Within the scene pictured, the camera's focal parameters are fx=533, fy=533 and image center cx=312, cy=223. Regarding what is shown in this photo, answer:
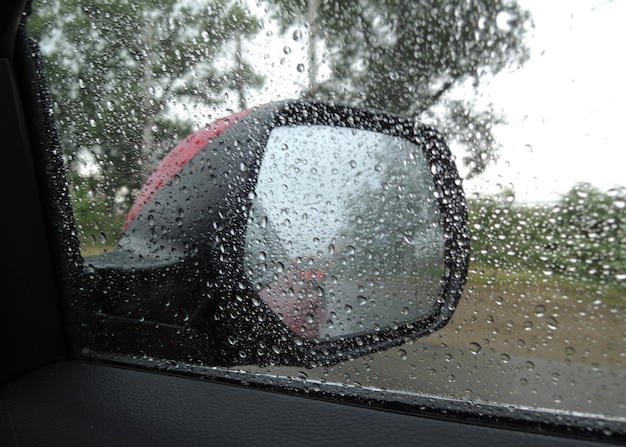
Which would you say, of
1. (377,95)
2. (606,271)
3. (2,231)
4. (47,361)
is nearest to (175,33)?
(377,95)

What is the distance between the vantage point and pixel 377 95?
1829mm

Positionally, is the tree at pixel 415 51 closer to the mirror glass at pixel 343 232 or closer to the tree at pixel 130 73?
the mirror glass at pixel 343 232

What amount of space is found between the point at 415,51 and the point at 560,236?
0.73m

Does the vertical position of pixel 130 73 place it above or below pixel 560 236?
above

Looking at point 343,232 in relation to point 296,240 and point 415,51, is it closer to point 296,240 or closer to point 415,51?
point 296,240

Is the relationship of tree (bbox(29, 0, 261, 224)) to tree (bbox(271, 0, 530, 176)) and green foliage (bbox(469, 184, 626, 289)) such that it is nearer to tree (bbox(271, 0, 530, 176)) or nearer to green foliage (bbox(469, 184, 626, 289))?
tree (bbox(271, 0, 530, 176))

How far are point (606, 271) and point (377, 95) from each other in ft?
2.95

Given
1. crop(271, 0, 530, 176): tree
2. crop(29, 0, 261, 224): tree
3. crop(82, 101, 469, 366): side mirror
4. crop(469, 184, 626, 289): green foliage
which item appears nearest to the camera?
crop(469, 184, 626, 289): green foliage

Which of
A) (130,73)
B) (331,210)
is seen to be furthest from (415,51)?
(130,73)

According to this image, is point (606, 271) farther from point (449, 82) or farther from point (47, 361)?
point (47, 361)

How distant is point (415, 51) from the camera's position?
1.71m

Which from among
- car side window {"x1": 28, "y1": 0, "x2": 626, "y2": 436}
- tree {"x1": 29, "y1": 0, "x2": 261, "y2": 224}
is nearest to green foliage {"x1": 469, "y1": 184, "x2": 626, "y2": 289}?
car side window {"x1": 28, "y1": 0, "x2": 626, "y2": 436}

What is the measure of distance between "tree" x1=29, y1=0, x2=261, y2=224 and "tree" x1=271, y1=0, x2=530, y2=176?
0.30 meters

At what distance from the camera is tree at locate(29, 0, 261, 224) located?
2.13m
